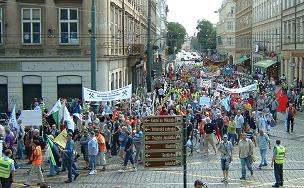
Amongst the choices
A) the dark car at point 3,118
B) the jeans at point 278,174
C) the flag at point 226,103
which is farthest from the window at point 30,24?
the jeans at point 278,174

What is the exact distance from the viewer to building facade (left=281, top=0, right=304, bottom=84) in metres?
55.0

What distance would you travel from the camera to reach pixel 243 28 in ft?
347

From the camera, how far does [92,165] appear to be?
18781 millimetres

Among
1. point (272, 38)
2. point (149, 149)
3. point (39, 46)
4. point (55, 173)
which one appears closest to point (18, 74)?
point (39, 46)

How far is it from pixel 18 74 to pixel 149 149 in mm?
21479

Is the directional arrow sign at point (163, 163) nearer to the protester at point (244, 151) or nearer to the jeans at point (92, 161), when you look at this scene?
the protester at point (244, 151)

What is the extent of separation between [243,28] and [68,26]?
77588 mm

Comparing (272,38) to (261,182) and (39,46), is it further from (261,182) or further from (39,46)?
(261,182)

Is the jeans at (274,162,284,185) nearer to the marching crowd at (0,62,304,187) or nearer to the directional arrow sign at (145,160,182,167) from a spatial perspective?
the marching crowd at (0,62,304,187)

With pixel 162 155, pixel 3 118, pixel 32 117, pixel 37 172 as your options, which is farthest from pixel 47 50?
→ pixel 162 155

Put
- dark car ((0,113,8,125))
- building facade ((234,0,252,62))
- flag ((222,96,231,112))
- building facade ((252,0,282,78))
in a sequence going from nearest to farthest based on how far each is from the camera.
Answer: flag ((222,96,231,112)) → dark car ((0,113,8,125)) → building facade ((252,0,282,78)) → building facade ((234,0,252,62))

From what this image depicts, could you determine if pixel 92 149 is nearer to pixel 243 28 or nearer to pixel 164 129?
pixel 164 129

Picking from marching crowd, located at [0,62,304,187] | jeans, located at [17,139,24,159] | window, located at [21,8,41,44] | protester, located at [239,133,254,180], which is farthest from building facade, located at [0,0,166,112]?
protester, located at [239,133,254,180]

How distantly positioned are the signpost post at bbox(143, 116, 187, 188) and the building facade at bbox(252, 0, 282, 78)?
186 ft
